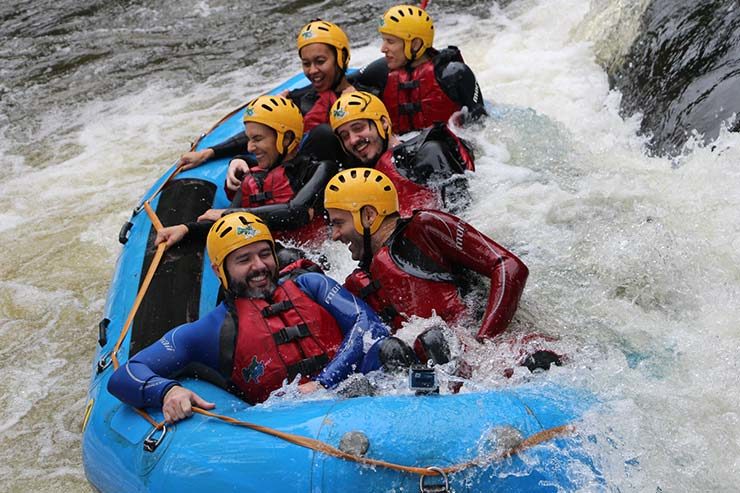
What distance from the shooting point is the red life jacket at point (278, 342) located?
3689 mm

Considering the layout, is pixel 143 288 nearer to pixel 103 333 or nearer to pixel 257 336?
pixel 103 333

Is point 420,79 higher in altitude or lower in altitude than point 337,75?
lower

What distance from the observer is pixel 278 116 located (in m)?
5.09

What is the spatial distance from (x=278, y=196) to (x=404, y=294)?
4.87ft

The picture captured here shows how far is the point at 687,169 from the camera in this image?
5426mm

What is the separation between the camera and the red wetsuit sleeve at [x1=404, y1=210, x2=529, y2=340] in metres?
3.73

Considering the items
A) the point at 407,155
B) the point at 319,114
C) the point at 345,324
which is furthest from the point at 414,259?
the point at 319,114

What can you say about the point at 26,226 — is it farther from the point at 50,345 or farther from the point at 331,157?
the point at 331,157

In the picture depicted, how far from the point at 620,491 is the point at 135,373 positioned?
186cm

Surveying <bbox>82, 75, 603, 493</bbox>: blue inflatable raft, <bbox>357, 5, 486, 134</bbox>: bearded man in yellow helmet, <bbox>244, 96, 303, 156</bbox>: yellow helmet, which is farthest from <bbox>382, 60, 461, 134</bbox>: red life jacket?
<bbox>82, 75, 603, 493</bbox>: blue inflatable raft

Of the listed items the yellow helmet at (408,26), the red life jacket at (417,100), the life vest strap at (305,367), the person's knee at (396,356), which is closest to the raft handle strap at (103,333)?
the life vest strap at (305,367)

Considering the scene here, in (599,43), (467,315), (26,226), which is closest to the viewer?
(467,315)

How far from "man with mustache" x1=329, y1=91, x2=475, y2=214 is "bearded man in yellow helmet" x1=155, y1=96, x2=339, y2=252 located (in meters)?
0.30

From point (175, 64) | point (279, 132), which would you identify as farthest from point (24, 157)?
point (279, 132)
